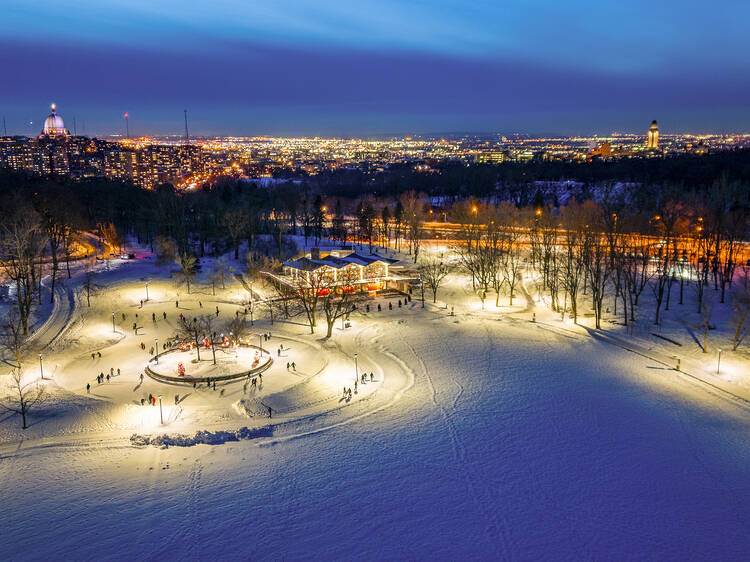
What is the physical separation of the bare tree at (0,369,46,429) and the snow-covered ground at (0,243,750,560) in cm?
82

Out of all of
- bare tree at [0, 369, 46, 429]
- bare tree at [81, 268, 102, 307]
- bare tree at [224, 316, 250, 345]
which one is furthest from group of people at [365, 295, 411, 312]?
bare tree at [0, 369, 46, 429]

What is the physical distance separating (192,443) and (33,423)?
334 inches

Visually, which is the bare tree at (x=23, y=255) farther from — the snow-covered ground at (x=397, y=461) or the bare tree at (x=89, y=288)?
the snow-covered ground at (x=397, y=461)

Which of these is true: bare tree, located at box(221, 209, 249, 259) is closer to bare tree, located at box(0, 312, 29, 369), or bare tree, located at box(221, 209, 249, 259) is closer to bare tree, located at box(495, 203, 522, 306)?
bare tree, located at box(0, 312, 29, 369)

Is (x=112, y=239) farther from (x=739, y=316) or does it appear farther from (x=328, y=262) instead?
(x=739, y=316)

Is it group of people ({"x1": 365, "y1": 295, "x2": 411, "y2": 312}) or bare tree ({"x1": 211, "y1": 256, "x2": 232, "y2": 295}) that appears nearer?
group of people ({"x1": 365, "y1": 295, "x2": 411, "y2": 312})

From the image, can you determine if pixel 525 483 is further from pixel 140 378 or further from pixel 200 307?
pixel 200 307

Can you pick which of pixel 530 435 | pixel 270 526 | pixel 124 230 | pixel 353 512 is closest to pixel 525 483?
pixel 530 435

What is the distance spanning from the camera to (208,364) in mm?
33906

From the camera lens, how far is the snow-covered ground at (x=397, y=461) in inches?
721

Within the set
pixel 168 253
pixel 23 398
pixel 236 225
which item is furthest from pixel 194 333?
pixel 236 225

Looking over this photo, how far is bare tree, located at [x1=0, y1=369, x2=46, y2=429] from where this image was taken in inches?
1047

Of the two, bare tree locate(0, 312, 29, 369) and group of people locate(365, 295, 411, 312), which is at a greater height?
bare tree locate(0, 312, 29, 369)

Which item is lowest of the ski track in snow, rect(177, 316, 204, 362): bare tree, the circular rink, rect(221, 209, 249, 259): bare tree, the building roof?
the ski track in snow
